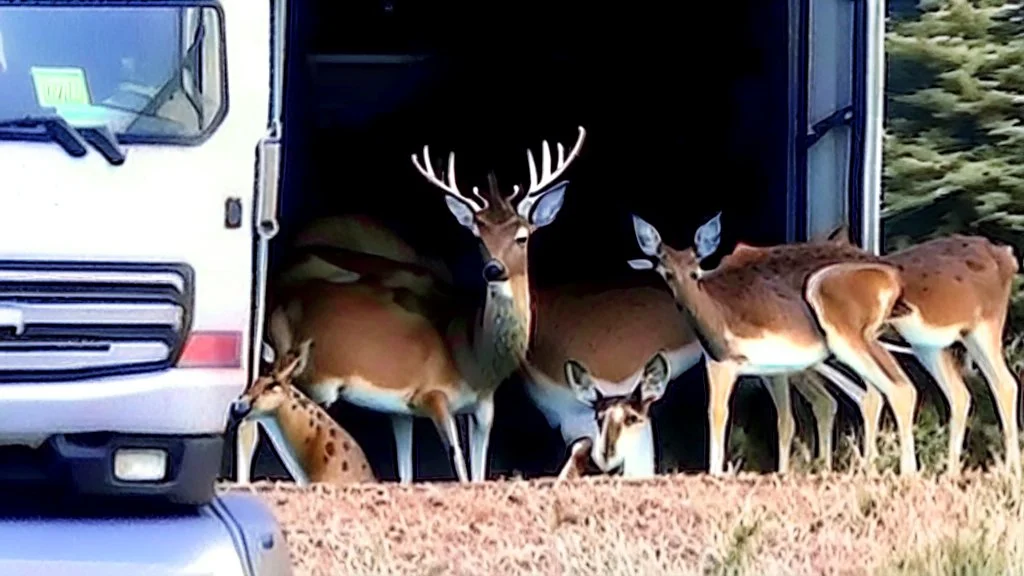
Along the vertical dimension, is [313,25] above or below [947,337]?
Answer: above

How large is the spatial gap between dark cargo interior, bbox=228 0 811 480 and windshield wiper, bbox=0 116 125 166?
10.1 ft

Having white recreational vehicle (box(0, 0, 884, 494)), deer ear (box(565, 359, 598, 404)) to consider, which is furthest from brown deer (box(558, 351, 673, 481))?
white recreational vehicle (box(0, 0, 884, 494))

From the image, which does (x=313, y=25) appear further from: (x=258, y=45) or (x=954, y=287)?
(x=258, y=45)

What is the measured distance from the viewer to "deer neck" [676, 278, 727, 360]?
8594 millimetres

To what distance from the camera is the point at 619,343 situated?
29.2ft

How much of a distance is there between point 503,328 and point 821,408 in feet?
3.93

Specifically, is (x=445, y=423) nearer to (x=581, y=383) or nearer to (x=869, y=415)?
(x=581, y=383)

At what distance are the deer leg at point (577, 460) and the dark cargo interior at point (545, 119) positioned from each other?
0.93 ft

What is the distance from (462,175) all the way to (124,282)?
12.9 feet

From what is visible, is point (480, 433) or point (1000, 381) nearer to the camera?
point (1000, 381)

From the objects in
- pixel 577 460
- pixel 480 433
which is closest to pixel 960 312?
pixel 577 460

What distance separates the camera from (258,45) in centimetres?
630

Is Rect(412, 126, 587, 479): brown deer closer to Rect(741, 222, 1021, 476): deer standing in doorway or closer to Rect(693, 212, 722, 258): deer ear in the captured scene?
Rect(693, 212, 722, 258): deer ear

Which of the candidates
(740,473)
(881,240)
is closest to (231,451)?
(740,473)
